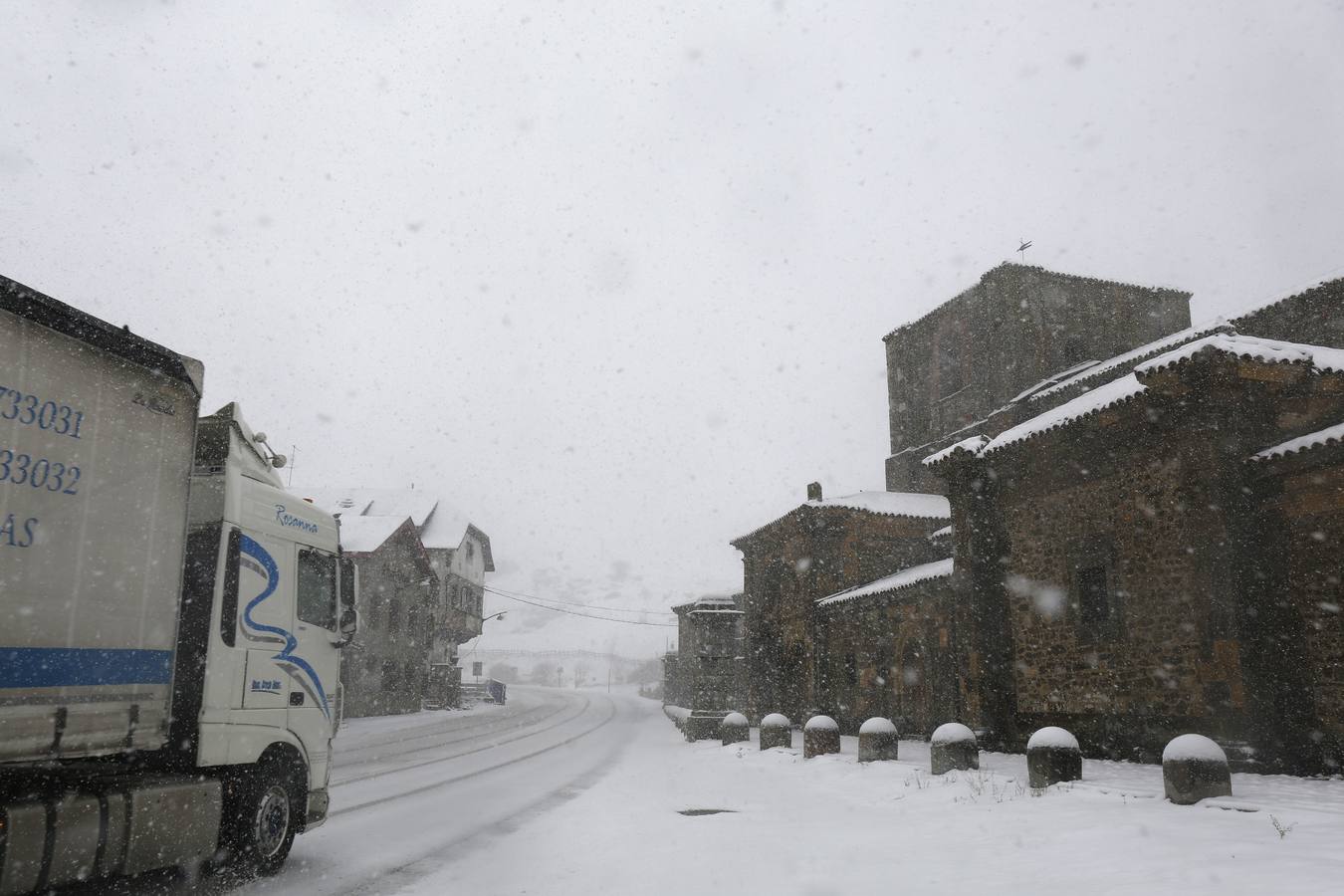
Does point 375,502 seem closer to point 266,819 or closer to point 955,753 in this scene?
point 955,753

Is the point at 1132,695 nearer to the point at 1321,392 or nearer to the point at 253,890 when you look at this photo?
the point at 1321,392

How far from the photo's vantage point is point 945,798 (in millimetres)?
9891

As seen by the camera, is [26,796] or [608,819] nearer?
[26,796]

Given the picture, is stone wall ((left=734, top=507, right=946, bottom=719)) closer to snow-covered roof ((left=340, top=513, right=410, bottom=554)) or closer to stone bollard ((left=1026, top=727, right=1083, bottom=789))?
stone bollard ((left=1026, top=727, right=1083, bottom=789))

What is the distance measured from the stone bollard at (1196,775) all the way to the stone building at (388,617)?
3050 centimetres

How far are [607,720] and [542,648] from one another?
119 m

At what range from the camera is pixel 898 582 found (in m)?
21.7

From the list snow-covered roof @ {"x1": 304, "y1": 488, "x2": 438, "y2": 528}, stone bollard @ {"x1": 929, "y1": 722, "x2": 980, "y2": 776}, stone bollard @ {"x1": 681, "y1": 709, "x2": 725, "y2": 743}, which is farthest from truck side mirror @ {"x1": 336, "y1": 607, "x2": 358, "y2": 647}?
Answer: snow-covered roof @ {"x1": 304, "y1": 488, "x2": 438, "y2": 528}

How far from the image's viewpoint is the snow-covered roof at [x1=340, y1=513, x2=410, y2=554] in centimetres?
3606

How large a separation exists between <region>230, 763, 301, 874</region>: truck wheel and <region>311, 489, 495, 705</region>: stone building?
35.7 m

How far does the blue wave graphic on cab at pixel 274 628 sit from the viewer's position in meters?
6.51

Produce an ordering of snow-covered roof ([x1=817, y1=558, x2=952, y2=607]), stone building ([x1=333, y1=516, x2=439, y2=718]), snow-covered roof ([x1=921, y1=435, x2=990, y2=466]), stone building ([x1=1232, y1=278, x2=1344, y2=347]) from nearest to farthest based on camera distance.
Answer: snow-covered roof ([x1=921, y1=435, x2=990, y2=466]), stone building ([x1=1232, y1=278, x2=1344, y2=347]), snow-covered roof ([x1=817, y1=558, x2=952, y2=607]), stone building ([x1=333, y1=516, x2=439, y2=718])

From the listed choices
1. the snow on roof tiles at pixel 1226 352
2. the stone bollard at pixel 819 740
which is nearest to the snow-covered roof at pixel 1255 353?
the snow on roof tiles at pixel 1226 352

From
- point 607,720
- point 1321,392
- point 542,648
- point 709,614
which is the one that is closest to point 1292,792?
point 1321,392
